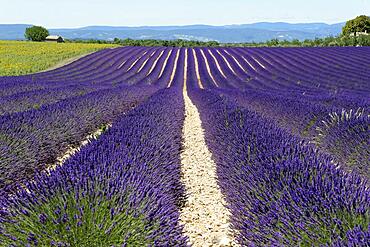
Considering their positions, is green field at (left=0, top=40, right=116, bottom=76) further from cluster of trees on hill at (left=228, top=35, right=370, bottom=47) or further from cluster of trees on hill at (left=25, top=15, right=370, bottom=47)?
cluster of trees on hill at (left=228, top=35, right=370, bottom=47)

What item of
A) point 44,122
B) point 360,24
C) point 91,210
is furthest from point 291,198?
point 360,24

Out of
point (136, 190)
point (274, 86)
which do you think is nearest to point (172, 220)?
point (136, 190)

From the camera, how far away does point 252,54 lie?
101 ft

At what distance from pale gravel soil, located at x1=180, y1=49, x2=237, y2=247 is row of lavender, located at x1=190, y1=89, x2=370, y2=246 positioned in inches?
7.8

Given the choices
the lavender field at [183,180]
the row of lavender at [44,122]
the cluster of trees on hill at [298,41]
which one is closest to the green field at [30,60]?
the row of lavender at [44,122]

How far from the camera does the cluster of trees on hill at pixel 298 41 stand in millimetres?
39250

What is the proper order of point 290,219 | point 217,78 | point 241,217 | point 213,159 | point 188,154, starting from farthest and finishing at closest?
point 217,78 < point 188,154 < point 213,159 < point 241,217 < point 290,219

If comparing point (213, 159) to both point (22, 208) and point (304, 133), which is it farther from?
point (22, 208)

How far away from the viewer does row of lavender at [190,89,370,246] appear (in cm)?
217

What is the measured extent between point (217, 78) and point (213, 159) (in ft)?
53.5

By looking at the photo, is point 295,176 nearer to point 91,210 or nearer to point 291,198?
point 291,198

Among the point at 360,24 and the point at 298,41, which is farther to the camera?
the point at 360,24

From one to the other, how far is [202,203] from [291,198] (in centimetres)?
164

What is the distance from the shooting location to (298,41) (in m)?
45.2
